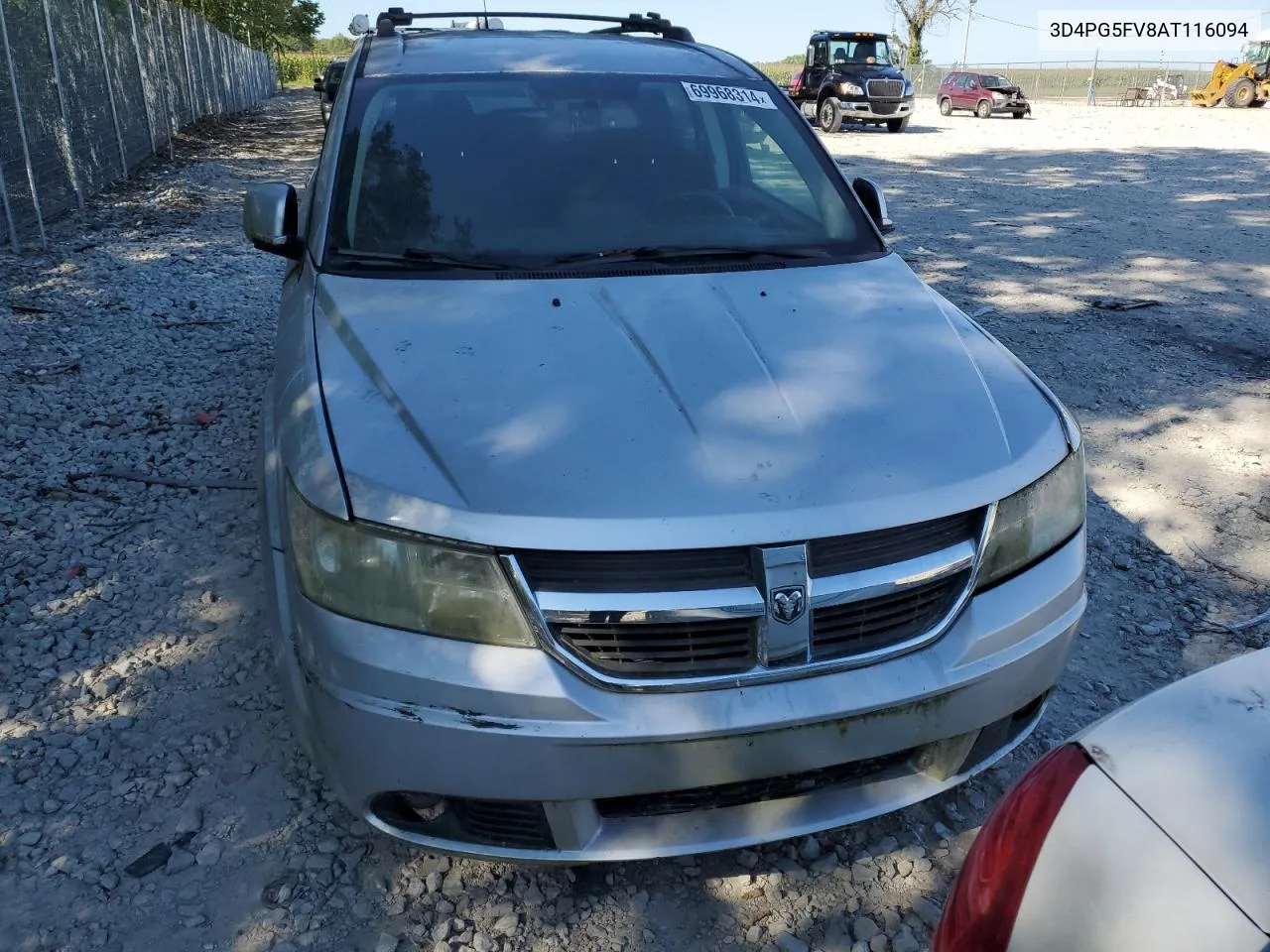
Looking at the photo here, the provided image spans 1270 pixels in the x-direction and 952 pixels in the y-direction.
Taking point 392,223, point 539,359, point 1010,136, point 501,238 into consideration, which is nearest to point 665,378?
point 539,359

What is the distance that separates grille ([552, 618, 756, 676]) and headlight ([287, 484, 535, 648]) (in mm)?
107

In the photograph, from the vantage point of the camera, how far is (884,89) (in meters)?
22.0

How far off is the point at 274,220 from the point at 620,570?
1868 mm

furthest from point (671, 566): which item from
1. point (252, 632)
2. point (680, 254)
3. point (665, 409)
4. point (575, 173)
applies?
point (252, 632)

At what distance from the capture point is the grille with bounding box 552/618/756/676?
1.73 m

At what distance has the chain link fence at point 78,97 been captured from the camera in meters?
8.03

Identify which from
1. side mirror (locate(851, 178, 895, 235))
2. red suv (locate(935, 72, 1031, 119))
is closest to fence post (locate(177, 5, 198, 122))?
side mirror (locate(851, 178, 895, 235))

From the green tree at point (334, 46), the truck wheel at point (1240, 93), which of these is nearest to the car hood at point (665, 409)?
the truck wheel at point (1240, 93)

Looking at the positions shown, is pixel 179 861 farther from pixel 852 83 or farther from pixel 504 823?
pixel 852 83

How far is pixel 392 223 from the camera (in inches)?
109

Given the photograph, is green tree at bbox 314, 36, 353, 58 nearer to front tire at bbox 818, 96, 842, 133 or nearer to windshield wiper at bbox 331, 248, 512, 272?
front tire at bbox 818, 96, 842, 133

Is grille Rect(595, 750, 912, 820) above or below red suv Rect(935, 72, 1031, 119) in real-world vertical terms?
below

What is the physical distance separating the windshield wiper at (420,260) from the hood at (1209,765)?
193 centimetres

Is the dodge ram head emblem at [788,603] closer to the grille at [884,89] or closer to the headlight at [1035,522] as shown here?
the headlight at [1035,522]
